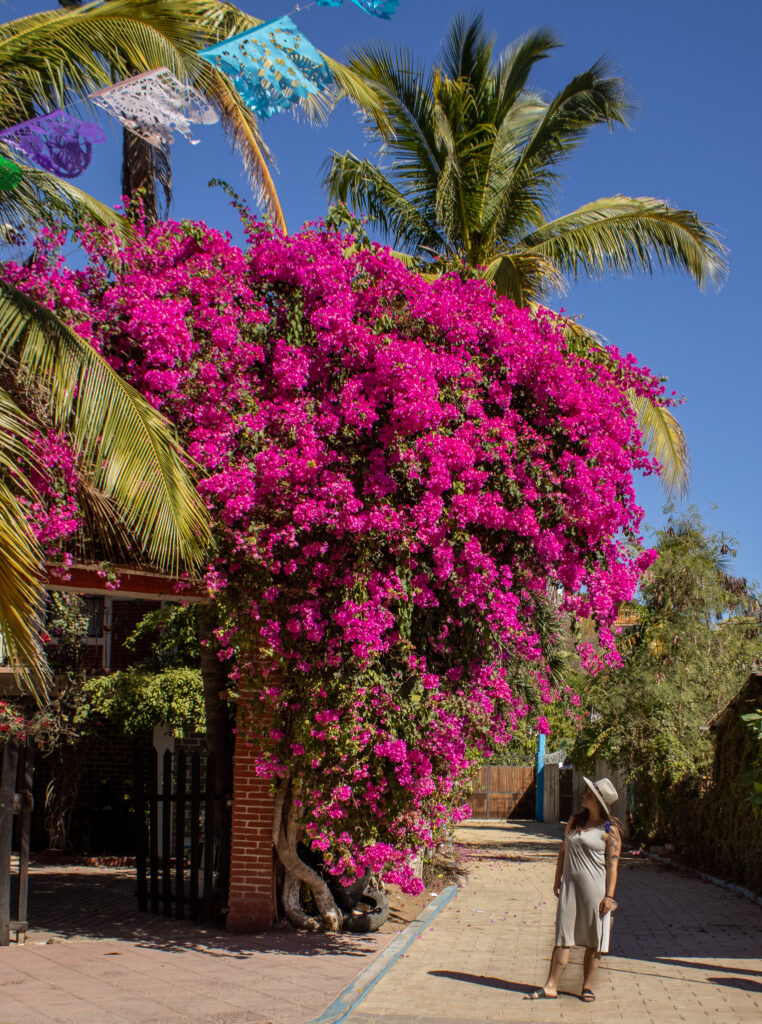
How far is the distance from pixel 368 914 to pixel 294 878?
0.84 metres

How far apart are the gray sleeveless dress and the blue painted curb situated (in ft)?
5.05

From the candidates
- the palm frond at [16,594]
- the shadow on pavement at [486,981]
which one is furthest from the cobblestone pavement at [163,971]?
the palm frond at [16,594]

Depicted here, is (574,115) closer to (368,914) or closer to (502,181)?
(502,181)

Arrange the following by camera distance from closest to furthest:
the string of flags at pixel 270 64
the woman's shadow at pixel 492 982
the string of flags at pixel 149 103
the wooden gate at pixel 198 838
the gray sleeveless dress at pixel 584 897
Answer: the gray sleeveless dress at pixel 584 897
the woman's shadow at pixel 492 982
the string of flags at pixel 270 64
the string of flags at pixel 149 103
the wooden gate at pixel 198 838

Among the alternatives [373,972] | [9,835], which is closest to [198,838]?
[9,835]

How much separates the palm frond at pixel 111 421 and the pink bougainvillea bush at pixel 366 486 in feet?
2.64

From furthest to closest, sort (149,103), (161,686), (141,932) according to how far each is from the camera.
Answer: (161,686), (141,932), (149,103)

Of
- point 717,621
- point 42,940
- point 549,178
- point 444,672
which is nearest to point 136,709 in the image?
point 42,940

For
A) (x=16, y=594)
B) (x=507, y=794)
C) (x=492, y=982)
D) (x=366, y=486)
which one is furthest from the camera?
(x=507, y=794)

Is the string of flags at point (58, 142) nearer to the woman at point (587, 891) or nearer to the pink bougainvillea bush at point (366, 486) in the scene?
the pink bougainvillea bush at point (366, 486)

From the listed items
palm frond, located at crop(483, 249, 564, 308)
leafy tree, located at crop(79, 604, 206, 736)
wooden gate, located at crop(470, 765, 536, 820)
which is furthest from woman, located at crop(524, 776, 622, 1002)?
wooden gate, located at crop(470, 765, 536, 820)

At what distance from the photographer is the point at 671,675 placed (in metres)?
20.4

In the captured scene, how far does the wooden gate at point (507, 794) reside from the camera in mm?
35188

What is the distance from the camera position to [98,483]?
8.07 m
